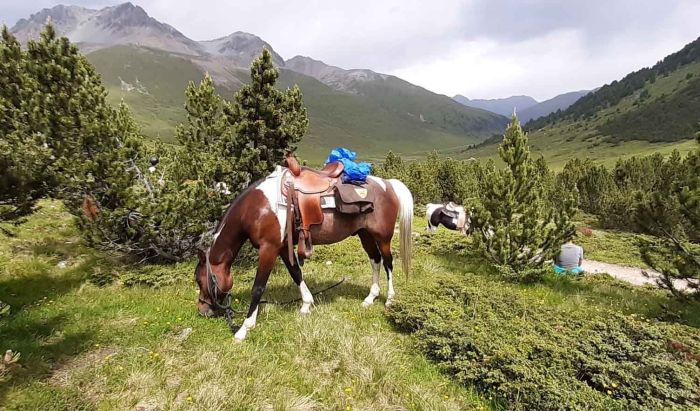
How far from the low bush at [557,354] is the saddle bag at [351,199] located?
2.32m

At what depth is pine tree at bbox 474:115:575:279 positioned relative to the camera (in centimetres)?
1275

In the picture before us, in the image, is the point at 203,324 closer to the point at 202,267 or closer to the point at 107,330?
the point at 202,267

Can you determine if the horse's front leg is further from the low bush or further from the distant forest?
the distant forest

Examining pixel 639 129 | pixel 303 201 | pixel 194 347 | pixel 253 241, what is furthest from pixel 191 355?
pixel 639 129

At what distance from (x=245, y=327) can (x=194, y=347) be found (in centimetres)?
110

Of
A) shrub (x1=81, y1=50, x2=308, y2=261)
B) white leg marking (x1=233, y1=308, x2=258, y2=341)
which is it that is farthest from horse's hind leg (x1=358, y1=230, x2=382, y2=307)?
shrub (x1=81, y1=50, x2=308, y2=261)

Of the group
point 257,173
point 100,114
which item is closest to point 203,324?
point 257,173

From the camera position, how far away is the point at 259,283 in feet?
24.8

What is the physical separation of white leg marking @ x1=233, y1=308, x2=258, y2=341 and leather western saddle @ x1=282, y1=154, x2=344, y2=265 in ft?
4.56

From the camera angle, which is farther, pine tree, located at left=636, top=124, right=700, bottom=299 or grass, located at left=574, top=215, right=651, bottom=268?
grass, located at left=574, top=215, right=651, bottom=268

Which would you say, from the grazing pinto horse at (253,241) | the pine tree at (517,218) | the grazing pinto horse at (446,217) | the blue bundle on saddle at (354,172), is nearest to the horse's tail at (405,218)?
the blue bundle on saddle at (354,172)

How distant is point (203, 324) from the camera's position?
7.50 metres

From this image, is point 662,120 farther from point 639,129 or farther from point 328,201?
point 328,201

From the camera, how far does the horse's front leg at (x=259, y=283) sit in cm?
733
